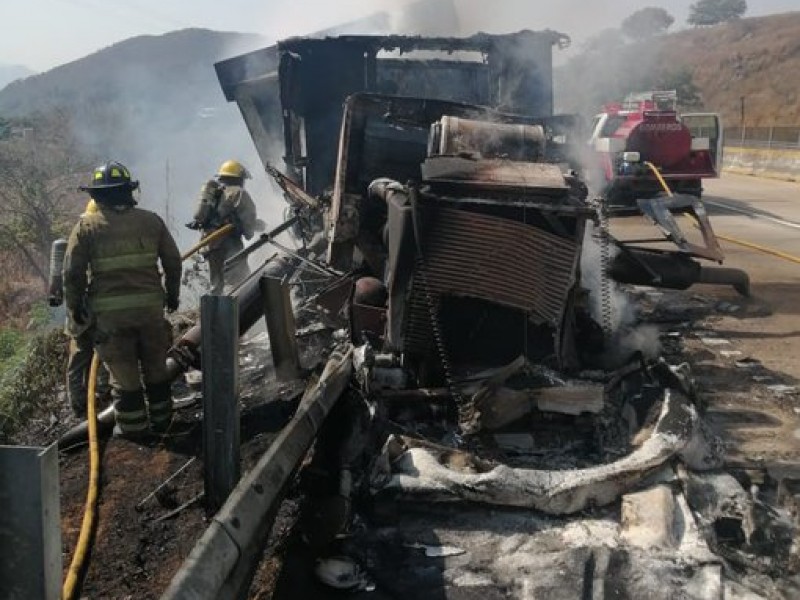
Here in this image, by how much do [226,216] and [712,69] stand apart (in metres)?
49.9

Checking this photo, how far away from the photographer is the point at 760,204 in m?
15.4

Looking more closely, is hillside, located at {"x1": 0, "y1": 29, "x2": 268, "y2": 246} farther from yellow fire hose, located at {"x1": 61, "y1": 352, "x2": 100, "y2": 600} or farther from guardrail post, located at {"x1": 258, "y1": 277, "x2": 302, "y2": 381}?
yellow fire hose, located at {"x1": 61, "y1": 352, "x2": 100, "y2": 600}

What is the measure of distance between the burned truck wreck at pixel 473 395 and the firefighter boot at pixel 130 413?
88 centimetres

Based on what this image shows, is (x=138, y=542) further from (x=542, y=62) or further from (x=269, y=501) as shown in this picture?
(x=542, y=62)

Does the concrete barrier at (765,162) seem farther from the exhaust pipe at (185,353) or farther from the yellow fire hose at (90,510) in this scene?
the yellow fire hose at (90,510)

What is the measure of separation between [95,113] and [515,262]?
24.8 meters

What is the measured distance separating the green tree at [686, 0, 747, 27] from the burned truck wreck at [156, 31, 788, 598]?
70.2 metres

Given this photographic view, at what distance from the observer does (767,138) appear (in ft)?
84.3

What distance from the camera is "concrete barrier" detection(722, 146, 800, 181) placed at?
68.0 feet

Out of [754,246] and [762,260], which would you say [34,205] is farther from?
[754,246]

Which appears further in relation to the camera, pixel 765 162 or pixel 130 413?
pixel 765 162

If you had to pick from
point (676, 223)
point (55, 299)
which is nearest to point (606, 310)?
point (676, 223)

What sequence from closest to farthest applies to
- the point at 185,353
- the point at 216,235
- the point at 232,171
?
the point at 185,353, the point at 216,235, the point at 232,171

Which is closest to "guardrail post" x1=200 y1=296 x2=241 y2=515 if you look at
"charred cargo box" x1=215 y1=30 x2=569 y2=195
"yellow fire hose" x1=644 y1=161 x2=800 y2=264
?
"charred cargo box" x1=215 y1=30 x2=569 y2=195
